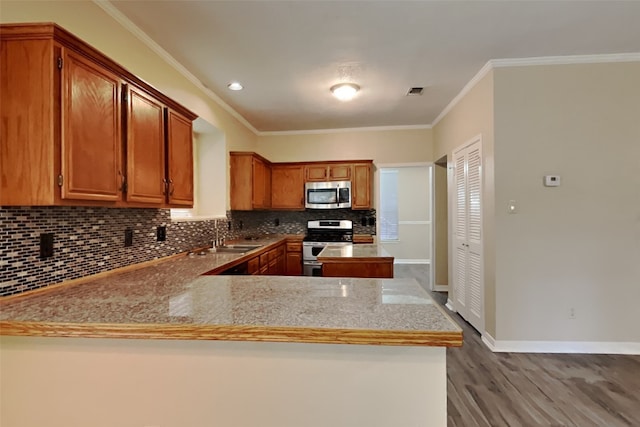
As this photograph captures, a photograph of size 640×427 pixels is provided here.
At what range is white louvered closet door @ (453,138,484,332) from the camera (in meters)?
3.07

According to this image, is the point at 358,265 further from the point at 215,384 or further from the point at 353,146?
the point at 353,146

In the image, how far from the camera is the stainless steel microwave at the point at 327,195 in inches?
187

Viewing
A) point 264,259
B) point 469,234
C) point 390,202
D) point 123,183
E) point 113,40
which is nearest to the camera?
point 123,183

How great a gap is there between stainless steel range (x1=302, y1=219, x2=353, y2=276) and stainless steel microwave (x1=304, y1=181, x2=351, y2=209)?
34 centimetres

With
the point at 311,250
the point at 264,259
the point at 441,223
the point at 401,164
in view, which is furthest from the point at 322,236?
the point at 441,223

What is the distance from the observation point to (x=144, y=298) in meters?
1.37

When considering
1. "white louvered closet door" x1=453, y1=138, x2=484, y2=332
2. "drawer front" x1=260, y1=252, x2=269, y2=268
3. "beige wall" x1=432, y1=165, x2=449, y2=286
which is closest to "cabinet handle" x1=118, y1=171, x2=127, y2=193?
"drawer front" x1=260, y1=252, x2=269, y2=268

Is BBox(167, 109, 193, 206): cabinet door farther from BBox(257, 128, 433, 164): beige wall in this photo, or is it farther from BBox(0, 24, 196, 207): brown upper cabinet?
BBox(257, 128, 433, 164): beige wall

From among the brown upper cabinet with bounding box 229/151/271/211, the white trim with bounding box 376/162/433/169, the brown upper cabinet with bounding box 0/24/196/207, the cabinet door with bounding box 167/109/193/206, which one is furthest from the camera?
the white trim with bounding box 376/162/433/169

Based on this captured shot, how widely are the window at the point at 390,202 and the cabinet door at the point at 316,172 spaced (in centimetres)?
328

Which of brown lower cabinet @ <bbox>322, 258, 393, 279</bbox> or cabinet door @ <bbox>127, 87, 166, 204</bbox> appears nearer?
cabinet door @ <bbox>127, 87, 166, 204</bbox>

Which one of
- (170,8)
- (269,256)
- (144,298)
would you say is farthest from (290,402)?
(269,256)

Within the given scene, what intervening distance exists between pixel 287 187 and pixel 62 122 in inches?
146

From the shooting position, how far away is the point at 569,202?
8.79ft
